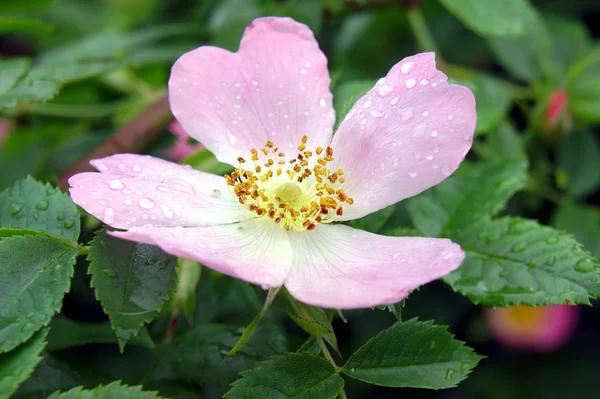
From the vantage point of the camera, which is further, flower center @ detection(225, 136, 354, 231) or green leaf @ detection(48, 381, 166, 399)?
flower center @ detection(225, 136, 354, 231)

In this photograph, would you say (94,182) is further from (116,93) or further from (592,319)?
(592,319)

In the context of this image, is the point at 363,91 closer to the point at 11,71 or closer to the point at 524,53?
the point at 11,71

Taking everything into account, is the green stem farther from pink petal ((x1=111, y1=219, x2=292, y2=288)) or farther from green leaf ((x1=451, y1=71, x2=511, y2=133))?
pink petal ((x1=111, y1=219, x2=292, y2=288))

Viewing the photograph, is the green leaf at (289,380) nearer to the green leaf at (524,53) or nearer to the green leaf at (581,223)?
the green leaf at (581,223)

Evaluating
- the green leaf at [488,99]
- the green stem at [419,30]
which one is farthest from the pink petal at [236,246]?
the green stem at [419,30]

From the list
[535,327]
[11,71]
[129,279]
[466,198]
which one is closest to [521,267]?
[466,198]

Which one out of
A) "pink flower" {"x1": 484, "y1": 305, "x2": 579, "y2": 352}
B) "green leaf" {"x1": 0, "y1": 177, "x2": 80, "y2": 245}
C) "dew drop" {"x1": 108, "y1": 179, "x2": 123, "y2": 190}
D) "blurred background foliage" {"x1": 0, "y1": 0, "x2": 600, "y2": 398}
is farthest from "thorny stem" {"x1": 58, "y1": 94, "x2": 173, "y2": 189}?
"pink flower" {"x1": 484, "y1": 305, "x2": 579, "y2": 352}

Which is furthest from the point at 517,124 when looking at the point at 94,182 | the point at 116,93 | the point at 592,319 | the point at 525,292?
the point at 94,182
